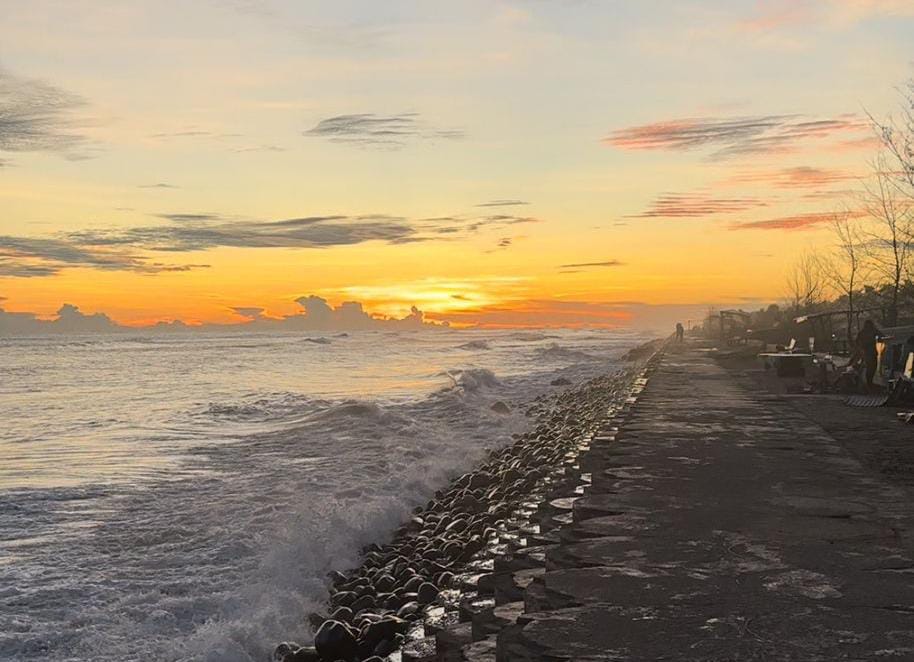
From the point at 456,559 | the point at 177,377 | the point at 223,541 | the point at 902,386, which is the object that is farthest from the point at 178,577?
the point at 177,377

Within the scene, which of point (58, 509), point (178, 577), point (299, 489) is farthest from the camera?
point (299, 489)

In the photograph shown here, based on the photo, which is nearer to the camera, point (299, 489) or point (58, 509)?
point (58, 509)

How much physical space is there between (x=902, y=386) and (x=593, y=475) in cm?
1019

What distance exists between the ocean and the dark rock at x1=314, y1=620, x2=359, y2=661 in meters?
1.30

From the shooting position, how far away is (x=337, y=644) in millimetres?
5180

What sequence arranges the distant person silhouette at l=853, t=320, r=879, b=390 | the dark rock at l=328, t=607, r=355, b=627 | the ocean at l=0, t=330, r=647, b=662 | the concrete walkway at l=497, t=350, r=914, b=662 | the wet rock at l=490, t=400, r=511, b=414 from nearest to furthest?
the concrete walkway at l=497, t=350, r=914, b=662 < the dark rock at l=328, t=607, r=355, b=627 < the ocean at l=0, t=330, r=647, b=662 < the distant person silhouette at l=853, t=320, r=879, b=390 < the wet rock at l=490, t=400, r=511, b=414

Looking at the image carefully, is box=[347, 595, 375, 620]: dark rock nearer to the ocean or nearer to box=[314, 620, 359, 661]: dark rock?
the ocean

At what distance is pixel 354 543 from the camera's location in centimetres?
949

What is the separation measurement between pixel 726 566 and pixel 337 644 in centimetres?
255

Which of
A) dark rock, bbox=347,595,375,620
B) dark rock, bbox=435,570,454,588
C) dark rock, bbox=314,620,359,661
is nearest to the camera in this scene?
dark rock, bbox=314,620,359,661

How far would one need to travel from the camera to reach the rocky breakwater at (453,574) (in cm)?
459

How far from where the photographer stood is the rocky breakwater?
4.59 meters

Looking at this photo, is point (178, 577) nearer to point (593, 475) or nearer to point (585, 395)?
point (593, 475)

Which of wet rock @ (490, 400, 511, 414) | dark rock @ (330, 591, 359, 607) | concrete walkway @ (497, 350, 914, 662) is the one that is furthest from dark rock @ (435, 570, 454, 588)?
wet rock @ (490, 400, 511, 414)
